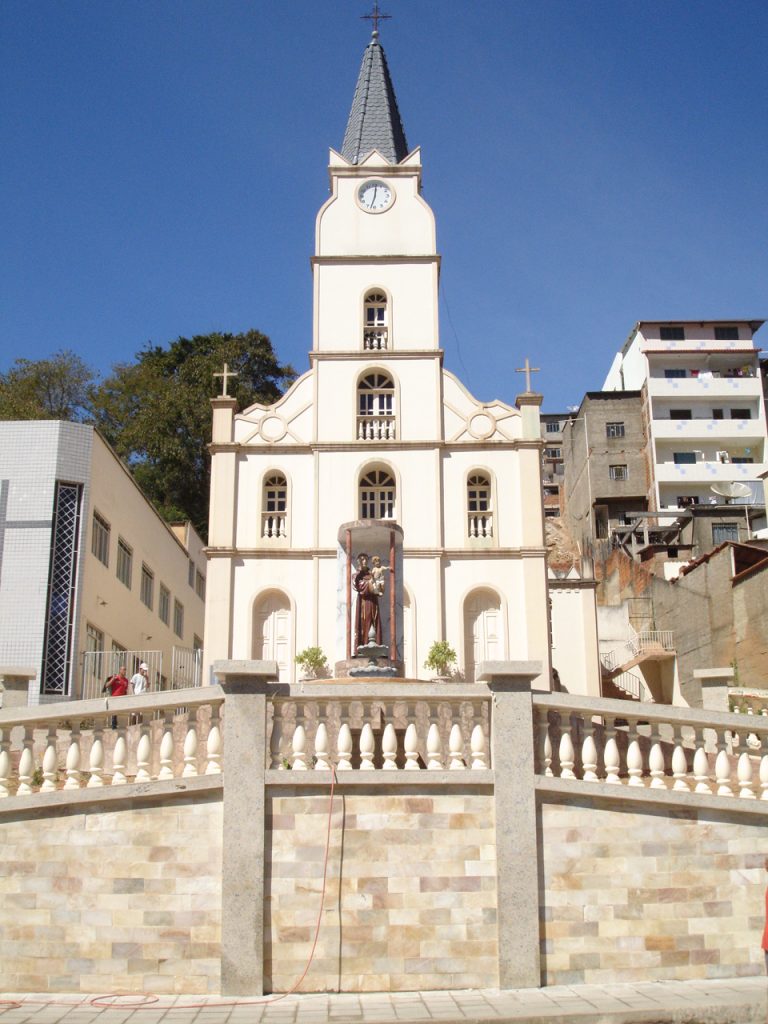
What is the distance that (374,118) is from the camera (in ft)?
115

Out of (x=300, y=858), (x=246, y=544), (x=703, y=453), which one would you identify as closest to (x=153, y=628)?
(x=246, y=544)

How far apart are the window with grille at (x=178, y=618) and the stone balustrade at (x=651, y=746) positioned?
28348 mm

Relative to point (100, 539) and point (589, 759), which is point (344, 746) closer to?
point (589, 759)

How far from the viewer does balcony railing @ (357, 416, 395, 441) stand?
30.1 m

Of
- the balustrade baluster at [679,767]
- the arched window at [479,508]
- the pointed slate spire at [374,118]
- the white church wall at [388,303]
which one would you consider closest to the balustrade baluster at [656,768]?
the balustrade baluster at [679,767]

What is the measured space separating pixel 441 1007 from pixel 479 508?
69.3 ft

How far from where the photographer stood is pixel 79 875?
965 centimetres

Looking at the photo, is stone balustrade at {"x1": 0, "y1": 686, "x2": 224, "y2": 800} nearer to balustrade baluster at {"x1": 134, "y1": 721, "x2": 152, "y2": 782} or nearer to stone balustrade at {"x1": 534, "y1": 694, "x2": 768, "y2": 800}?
balustrade baluster at {"x1": 134, "y1": 721, "x2": 152, "y2": 782}

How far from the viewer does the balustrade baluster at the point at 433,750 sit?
9.92 meters

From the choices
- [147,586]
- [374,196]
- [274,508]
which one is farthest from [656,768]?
[374,196]

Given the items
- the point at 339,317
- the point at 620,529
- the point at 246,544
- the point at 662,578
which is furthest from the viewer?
the point at 620,529

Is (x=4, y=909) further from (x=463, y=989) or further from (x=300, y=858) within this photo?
(x=463, y=989)

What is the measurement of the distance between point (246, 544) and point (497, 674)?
19.4 metres

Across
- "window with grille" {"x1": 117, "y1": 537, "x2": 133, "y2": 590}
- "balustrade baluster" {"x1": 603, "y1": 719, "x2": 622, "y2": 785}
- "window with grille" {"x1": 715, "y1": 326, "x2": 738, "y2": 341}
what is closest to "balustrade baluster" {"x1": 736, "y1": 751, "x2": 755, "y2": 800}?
"balustrade baluster" {"x1": 603, "y1": 719, "x2": 622, "y2": 785}
